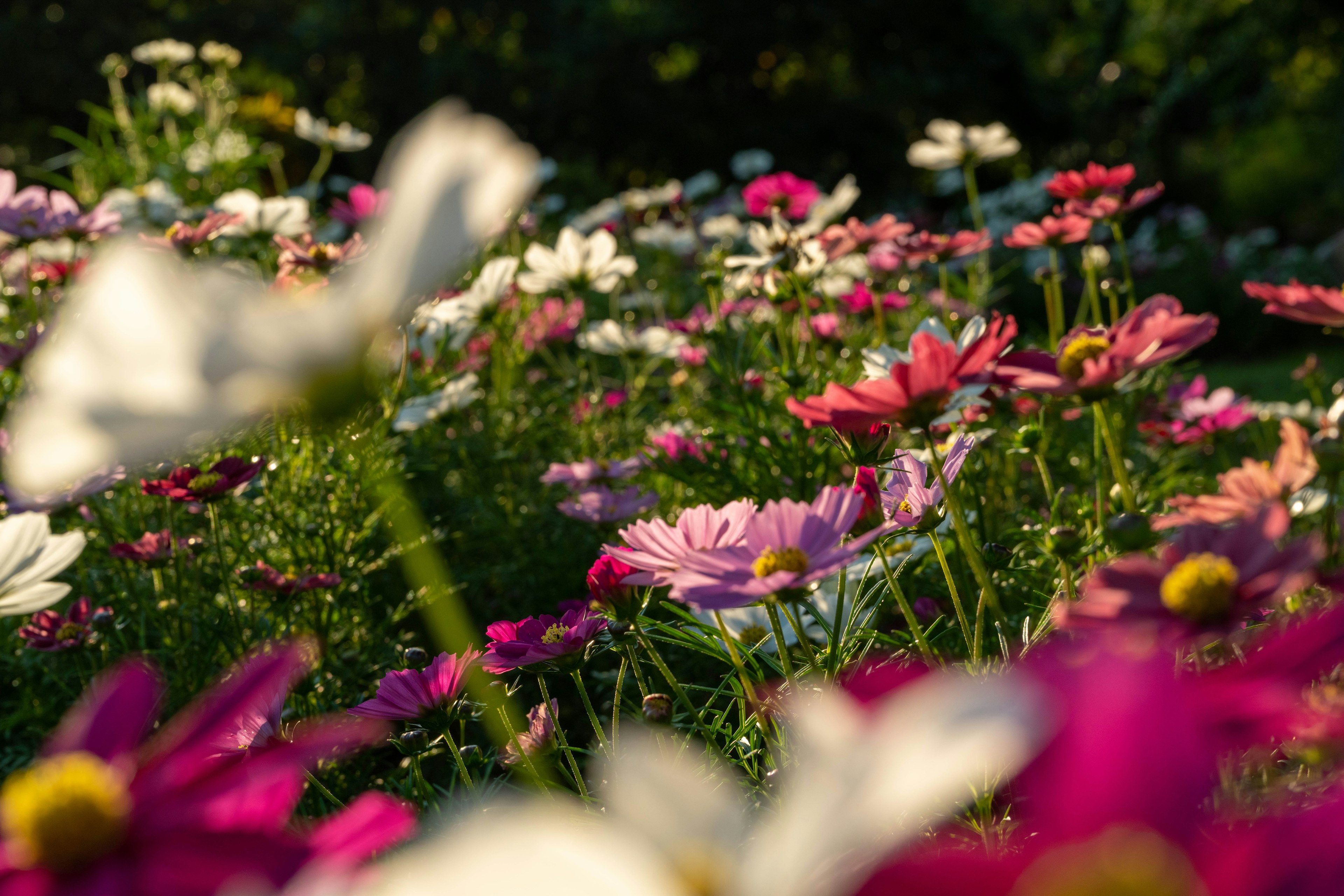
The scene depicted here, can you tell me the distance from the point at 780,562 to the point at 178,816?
1.04ft

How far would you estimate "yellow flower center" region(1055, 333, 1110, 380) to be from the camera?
1.98 ft

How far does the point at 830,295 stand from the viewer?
6.85 ft

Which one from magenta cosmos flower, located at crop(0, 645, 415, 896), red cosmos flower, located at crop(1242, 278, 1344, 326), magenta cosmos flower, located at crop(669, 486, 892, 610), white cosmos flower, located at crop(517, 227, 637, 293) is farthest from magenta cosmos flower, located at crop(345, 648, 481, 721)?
white cosmos flower, located at crop(517, 227, 637, 293)

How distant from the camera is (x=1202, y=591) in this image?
38 cm

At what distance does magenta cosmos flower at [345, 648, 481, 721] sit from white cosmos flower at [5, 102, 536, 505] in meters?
0.45

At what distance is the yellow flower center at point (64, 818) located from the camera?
0.28 meters

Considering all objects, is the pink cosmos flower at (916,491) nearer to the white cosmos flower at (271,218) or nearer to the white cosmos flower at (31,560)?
the white cosmos flower at (31,560)

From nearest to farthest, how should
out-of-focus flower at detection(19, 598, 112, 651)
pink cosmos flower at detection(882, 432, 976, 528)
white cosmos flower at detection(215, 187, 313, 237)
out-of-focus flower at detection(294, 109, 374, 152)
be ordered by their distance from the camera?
pink cosmos flower at detection(882, 432, 976, 528) → out-of-focus flower at detection(19, 598, 112, 651) → white cosmos flower at detection(215, 187, 313, 237) → out-of-focus flower at detection(294, 109, 374, 152)

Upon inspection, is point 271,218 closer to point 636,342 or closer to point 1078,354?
point 636,342

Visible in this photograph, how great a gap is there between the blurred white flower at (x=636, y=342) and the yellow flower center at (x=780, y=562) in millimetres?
1448

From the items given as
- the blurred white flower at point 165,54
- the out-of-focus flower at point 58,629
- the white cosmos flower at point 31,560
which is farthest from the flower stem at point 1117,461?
the blurred white flower at point 165,54

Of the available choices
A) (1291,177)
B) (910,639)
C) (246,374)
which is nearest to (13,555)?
(246,374)

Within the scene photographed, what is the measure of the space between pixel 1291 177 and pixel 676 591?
36.6ft

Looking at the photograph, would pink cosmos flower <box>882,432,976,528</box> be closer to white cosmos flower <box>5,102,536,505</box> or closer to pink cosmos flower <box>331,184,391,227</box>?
white cosmos flower <box>5,102,536,505</box>
